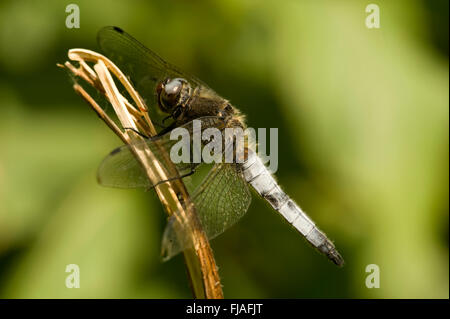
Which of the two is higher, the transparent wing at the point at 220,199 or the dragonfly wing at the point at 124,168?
the dragonfly wing at the point at 124,168

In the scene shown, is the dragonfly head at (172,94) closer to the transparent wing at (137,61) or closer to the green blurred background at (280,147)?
the transparent wing at (137,61)

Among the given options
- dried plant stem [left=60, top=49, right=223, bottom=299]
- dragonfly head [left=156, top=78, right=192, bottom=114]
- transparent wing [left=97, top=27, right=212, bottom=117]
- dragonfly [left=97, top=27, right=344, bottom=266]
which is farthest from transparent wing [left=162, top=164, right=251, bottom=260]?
transparent wing [left=97, top=27, right=212, bottom=117]

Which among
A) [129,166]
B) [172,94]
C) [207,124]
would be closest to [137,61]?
[172,94]

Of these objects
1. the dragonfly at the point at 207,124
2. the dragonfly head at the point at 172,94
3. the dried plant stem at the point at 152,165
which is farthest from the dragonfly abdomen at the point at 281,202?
the dried plant stem at the point at 152,165

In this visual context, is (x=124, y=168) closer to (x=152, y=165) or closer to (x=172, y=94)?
(x=152, y=165)

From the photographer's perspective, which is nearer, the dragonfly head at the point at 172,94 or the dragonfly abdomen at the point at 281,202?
the dragonfly head at the point at 172,94

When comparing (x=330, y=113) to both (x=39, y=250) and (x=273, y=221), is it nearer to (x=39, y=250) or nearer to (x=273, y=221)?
(x=273, y=221)

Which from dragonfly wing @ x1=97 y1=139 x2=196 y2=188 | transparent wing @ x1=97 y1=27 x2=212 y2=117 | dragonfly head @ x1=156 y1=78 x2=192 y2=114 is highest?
transparent wing @ x1=97 y1=27 x2=212 y2=117

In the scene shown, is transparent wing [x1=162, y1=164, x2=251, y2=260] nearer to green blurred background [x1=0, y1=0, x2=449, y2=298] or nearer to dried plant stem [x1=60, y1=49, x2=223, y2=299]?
dried plant stem [x1=60, y1=49, x2=223, y2=299]
